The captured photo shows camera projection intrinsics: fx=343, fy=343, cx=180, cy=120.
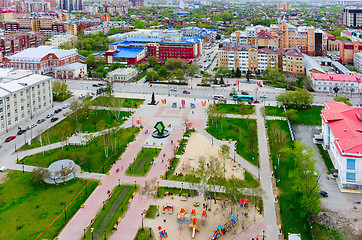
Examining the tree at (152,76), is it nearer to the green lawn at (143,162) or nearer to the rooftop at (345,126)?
the green lawn at (143,162)

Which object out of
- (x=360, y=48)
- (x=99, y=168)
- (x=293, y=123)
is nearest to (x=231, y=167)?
(x=99, y=168)

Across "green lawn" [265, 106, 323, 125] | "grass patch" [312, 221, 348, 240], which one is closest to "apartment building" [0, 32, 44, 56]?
"green lawn" [265, 106, 323, 125]

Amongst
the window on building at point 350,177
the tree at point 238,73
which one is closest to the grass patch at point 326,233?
the window on building at point 350,177

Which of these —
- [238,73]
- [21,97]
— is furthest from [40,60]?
[238,73]

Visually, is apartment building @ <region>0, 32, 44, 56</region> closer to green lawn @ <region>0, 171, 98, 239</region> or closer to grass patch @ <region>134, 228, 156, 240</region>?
green lawn @ <region>0, 171, 98, 239</region>

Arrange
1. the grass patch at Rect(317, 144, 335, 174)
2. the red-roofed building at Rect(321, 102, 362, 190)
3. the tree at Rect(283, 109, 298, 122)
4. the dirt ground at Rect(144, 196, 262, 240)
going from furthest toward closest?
the tree at Rect(283, 109, 298, 122) → the grass patch at Rect(317, 144, 335, 174) → the red-roofed building at Rect(321, 102, 362, 190) → the dirt ground at Rect(144, 196, 262, 240)
